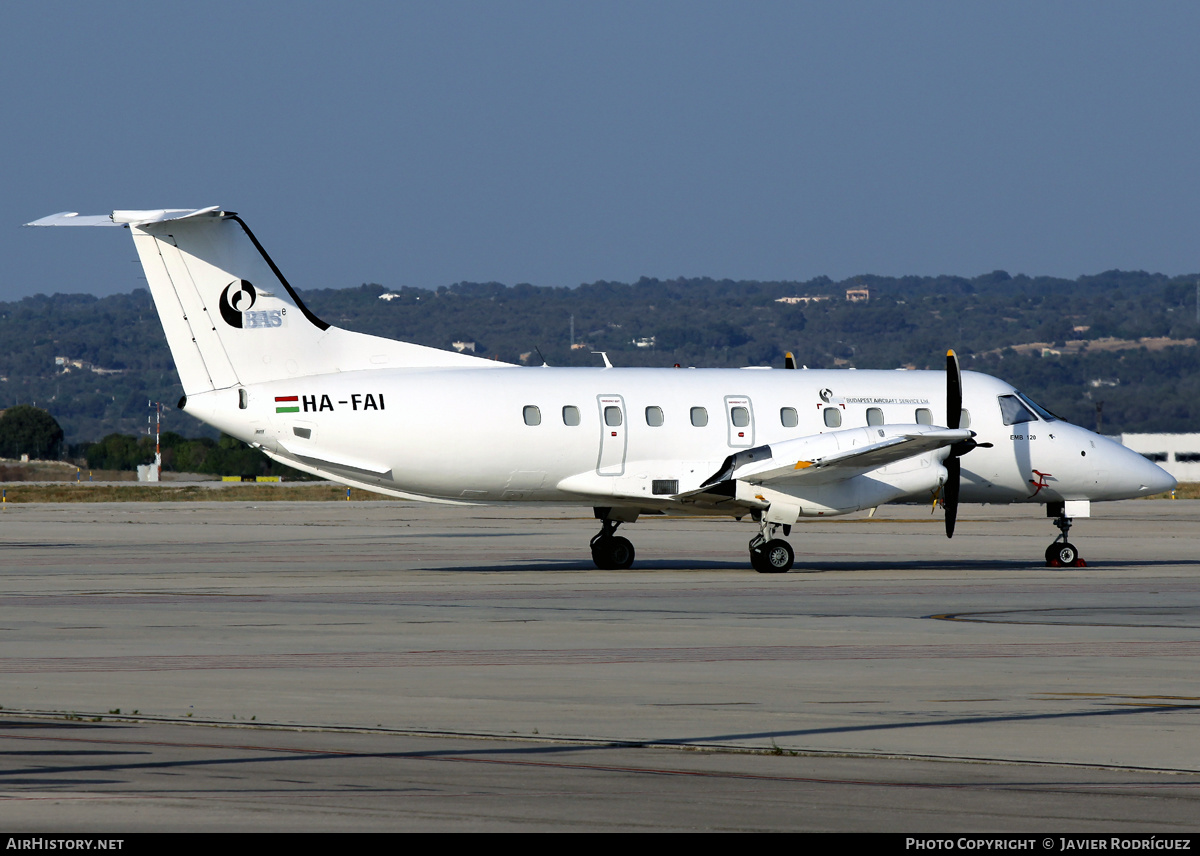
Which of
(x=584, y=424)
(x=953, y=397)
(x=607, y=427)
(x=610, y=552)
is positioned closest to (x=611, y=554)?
(x=610, y=552)

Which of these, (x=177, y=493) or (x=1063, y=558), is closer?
(x=1063, y=558)

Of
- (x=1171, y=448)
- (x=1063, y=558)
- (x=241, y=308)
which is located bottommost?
(x=1171, y=448)

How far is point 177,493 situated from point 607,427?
193ft

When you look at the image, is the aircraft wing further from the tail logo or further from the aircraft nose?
the tail logo

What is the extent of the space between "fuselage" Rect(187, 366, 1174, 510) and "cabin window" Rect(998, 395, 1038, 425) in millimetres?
27

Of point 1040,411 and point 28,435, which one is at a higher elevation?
point 1040,411

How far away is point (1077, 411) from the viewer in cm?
16300

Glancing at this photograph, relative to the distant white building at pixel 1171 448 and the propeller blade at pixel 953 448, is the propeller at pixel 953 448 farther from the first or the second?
the distant white building at pixel 1171 448

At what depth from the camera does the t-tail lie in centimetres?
2608

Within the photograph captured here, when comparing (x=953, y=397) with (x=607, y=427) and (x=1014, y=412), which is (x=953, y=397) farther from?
(x=607, y=427)

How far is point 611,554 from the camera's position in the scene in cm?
2998

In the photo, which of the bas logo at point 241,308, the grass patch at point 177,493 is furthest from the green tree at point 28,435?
the bas logo at point 241,308

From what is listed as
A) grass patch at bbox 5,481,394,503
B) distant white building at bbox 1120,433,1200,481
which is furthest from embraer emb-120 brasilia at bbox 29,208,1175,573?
distant white building at bbox 1120,433,1200,481
